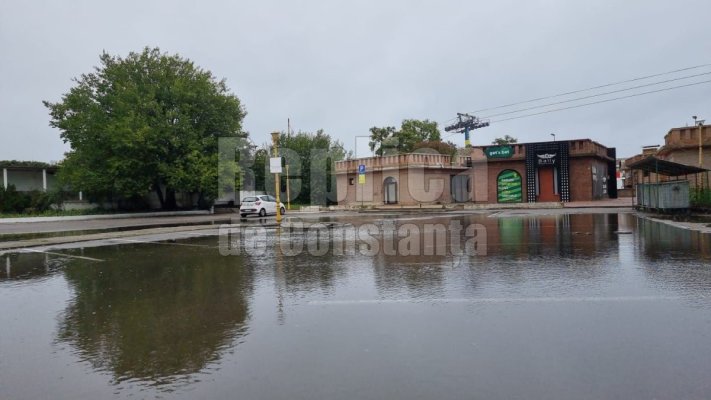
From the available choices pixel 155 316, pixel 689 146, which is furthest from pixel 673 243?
pixel 689 146

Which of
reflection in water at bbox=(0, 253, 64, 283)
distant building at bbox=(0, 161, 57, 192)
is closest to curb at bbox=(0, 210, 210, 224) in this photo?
distant building at bbox=(0, 161, 57, 192)

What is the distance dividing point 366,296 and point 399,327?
1596mm

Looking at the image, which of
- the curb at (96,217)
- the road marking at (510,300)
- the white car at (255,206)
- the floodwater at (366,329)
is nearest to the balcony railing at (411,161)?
the white car at (255,206)

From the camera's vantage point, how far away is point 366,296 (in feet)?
22.5

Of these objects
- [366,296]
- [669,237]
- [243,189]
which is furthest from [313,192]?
[366,296]

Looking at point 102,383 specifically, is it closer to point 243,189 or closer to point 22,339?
point 22,339

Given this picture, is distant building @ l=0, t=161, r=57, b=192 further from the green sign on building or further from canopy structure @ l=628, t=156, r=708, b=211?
canopy structure @ l=628, t=156, r=708, b=211

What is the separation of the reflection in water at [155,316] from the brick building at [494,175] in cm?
3176

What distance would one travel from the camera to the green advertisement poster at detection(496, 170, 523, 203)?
40.1m

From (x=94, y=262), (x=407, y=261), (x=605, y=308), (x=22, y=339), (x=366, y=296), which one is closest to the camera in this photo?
(x=22, y=339)

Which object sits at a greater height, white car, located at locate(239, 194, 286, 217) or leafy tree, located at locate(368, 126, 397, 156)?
leafy tree, located at locate(368, 126, 397, 156)

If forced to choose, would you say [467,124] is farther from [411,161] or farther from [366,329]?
[366,329]

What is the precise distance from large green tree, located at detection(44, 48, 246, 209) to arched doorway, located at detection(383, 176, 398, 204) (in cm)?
1479

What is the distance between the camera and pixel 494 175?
40.8 metres
